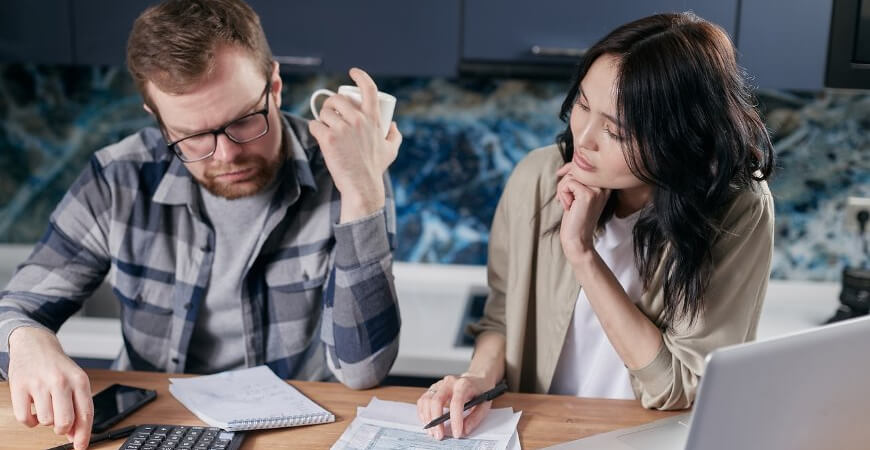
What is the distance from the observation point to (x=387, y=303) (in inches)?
54.6

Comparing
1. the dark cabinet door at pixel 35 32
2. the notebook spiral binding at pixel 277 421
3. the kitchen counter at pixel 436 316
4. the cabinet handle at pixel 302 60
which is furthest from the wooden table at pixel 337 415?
the dark cabinet door at pixel 35 32

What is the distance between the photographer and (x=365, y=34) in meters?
2.05

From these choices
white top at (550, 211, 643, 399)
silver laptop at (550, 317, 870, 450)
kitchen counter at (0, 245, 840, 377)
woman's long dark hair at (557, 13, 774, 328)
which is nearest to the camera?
silver laptop at (550, 317, 870, 450)

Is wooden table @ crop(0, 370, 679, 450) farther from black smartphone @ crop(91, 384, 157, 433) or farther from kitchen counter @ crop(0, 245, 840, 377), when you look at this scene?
kitchen counter @ crop(0, 245, 840, 377)

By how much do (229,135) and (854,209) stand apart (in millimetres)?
1816

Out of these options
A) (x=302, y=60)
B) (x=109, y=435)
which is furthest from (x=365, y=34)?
(x=109, y=435)

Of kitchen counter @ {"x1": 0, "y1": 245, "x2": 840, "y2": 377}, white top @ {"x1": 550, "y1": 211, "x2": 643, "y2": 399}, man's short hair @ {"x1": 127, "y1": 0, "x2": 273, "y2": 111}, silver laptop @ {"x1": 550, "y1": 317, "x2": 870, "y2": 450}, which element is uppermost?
man's short hair @ {"x1": 127, "y1": 0, "x2": 273, "y2": 111}

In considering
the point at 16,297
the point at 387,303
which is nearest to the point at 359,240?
the point at 387,303

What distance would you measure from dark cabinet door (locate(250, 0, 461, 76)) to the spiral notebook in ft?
3.20

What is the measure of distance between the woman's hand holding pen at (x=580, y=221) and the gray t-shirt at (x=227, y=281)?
556mm

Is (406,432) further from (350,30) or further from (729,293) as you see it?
(350,30)

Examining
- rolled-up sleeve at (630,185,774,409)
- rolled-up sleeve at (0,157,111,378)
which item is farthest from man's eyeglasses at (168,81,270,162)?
rolled-up sleeve at (630,185,774,409)

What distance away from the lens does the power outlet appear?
233 cm

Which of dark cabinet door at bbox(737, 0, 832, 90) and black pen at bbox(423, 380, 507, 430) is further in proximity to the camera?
dark cabinet door at bbox(737, 0, 832, 90)
